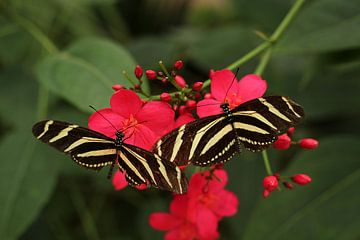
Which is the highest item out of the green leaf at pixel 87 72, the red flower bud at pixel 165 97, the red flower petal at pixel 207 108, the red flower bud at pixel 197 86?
the green leaf at pixel 87 72

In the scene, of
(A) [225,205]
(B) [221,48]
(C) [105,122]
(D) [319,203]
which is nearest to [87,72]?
(C) [105,122]

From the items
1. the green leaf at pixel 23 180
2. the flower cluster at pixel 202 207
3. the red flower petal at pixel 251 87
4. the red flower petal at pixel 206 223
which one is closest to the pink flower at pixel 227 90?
the red flower petal at pixel 251 87

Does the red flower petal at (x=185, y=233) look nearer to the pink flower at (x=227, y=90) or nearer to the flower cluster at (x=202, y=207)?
the flower cluster at (x=202, y=207)

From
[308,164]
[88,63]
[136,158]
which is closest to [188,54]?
[88,63]

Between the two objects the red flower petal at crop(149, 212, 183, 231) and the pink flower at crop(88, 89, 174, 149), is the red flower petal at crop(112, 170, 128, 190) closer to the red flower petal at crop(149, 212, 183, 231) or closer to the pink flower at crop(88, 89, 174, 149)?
the pink flower at crop(88, 89, 174, 149)

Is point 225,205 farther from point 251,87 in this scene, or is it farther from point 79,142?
point 79,142
